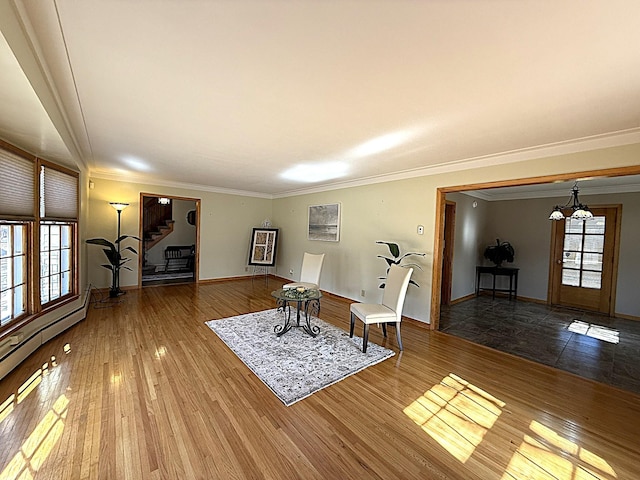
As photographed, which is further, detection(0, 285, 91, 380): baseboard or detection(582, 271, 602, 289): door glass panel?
detection(582, 271, 602, 289): door glass panel

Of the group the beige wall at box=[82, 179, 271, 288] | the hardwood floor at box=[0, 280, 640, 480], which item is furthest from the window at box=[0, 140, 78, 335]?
the beige wall at box=[82, 179, 271, 288]

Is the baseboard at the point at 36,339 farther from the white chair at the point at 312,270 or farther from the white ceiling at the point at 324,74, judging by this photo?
the white chair at the point at 312,270

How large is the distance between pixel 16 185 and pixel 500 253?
309 inches

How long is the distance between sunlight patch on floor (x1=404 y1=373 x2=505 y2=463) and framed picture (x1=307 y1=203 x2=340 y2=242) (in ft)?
11.5

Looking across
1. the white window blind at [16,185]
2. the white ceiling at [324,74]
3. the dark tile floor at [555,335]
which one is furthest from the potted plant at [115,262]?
the dark tile floor at [555,335]

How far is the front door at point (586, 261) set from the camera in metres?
4.96

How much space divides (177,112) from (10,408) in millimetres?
2653

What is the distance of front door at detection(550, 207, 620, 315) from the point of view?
496 centimetres

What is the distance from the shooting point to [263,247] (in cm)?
705

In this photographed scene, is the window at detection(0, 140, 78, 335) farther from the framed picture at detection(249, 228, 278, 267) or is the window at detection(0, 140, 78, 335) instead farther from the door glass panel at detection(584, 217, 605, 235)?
the door glass panel at detection(584, 217, 605, 235)

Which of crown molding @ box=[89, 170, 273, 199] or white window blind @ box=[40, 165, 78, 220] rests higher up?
crown molding @ box=[89, 170, 273, 199]

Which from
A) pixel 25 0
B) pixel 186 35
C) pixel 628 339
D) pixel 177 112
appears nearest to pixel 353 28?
pixel 186 35

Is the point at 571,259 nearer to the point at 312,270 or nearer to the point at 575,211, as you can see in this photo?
the point at 575,211

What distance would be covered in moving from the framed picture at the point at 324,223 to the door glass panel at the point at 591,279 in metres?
4.92
